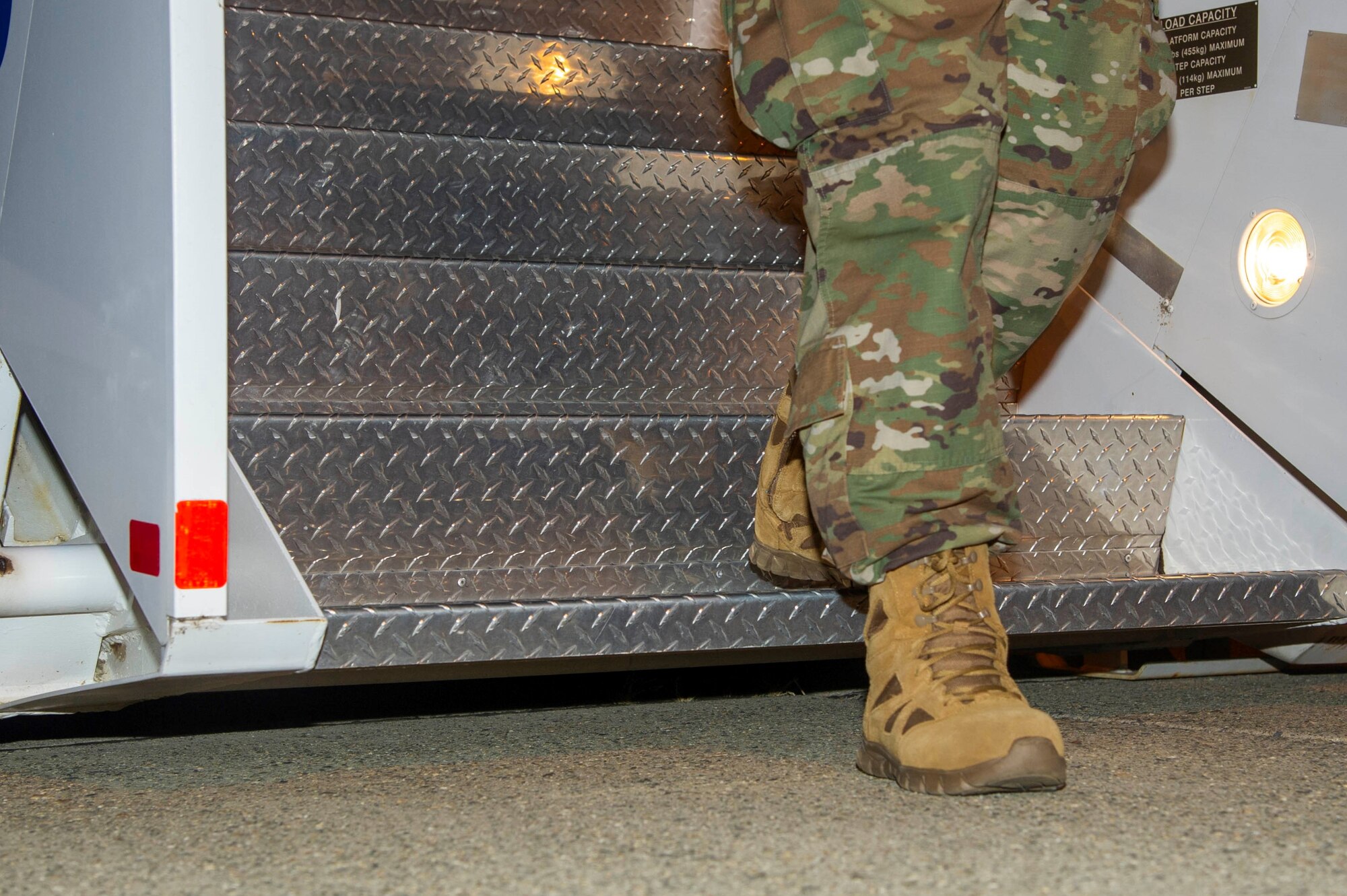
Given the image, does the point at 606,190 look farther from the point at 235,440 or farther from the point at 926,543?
the point at 926,543

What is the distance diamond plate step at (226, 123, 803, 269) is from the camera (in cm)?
199

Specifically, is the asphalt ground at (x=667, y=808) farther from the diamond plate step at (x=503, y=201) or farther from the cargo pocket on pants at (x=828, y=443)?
the diamond plate step at (x=503, y=201)

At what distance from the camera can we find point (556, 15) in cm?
255

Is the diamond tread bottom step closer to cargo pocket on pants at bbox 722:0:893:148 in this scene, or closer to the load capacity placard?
cargo pocket on pants at bbox 722:0:893:148

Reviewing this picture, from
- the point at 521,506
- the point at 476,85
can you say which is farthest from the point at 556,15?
the point at 521,506

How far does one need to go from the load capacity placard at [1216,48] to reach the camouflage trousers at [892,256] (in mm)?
825

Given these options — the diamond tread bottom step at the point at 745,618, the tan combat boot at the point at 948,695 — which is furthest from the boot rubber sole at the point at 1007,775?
the diamond tread bottom step at the point at 745,618

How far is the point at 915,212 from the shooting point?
1.34 meters

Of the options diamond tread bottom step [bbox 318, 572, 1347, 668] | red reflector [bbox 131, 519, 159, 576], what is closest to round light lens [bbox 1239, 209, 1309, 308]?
diamond tread bottom step [bbox 318, 572, 1347, 668]

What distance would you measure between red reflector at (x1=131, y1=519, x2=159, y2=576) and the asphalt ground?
0.85 ft

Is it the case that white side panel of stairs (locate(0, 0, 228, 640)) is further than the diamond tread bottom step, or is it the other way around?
the diamond tread bottom step

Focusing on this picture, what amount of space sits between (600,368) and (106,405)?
82 centimetres

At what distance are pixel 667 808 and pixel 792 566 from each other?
451mm

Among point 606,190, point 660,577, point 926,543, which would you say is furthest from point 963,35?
point 606,190
